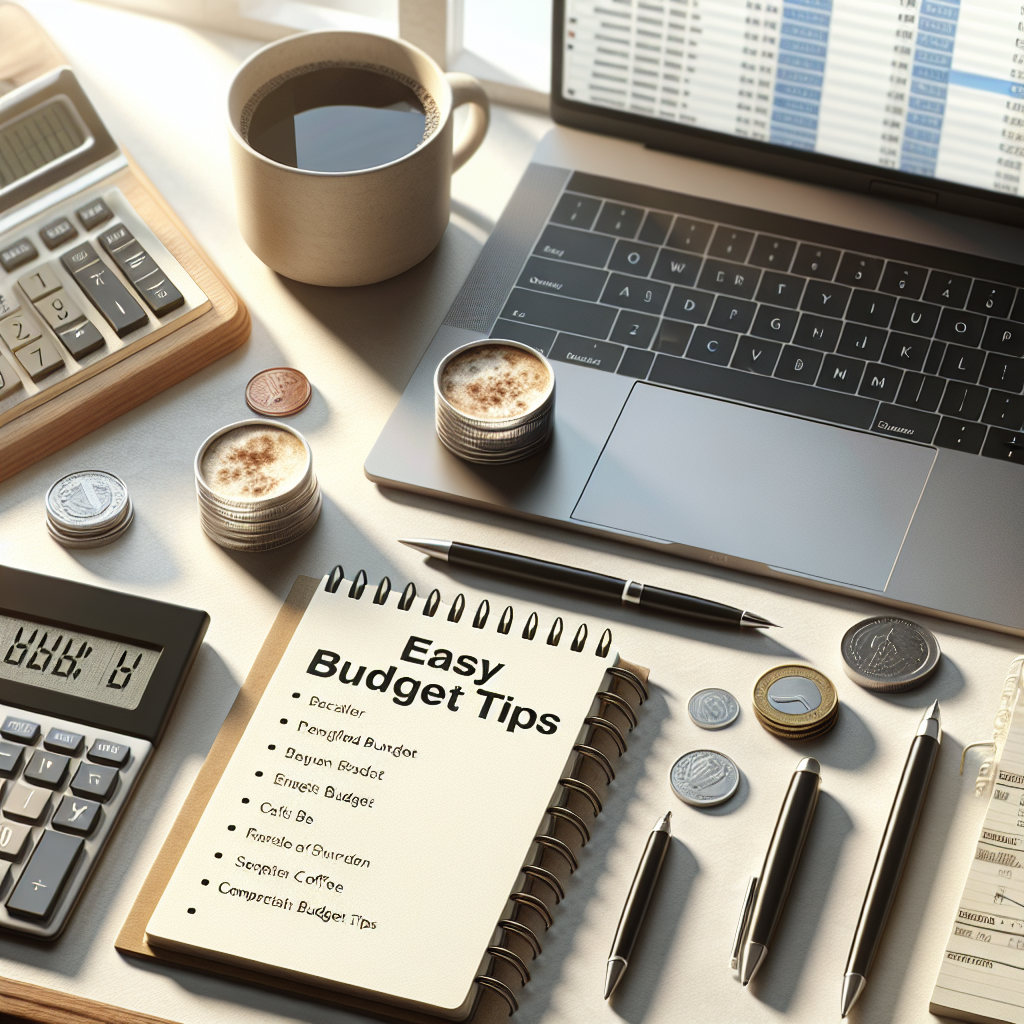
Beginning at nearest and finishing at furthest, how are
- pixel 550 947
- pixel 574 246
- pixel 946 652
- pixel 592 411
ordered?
pixel 550 947 < pixel 946 652 < pixel 592 411 < pixel 574 246

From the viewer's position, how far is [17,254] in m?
0.96

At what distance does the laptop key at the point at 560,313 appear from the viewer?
101 cm

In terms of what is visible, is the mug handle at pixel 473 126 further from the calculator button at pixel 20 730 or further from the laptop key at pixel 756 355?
the calculator button at pixel 20 730

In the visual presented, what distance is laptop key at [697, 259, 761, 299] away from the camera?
3.38ft

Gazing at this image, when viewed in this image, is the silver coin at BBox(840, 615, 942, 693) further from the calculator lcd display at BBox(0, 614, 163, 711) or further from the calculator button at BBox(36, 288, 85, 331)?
the calculator button at BBox(36, 288, 85, 331)

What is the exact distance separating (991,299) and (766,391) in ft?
0.67

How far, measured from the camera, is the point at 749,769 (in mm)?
785

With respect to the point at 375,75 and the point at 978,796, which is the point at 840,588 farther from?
the point at 375,75

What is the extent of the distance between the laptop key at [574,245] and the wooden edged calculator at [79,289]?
26 centimetres

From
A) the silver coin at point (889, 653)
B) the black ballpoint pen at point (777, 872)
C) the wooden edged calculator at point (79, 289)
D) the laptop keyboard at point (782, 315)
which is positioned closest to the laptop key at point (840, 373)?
the laptop keyboard at point (782, 315)

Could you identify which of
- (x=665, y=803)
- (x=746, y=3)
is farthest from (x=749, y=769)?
(x=746, y=3)

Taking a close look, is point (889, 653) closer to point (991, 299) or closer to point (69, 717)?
point (991, 299)

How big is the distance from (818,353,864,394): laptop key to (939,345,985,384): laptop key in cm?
6

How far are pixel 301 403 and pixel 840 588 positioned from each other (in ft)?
1.34
